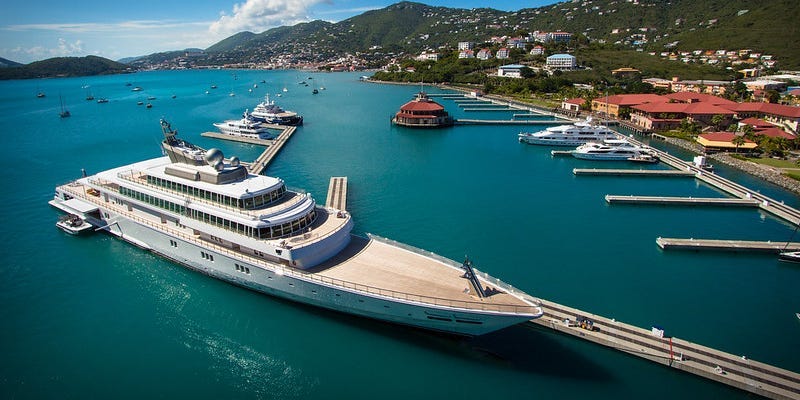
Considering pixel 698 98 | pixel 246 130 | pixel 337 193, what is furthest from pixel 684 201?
pixel 246 130

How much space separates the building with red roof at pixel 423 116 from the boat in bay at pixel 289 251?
48.3 m

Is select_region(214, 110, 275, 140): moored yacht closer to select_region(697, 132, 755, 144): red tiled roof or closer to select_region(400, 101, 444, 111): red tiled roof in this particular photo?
select_region(400, 101, 444, 111): red tiled roof

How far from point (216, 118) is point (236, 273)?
6604 centimetres

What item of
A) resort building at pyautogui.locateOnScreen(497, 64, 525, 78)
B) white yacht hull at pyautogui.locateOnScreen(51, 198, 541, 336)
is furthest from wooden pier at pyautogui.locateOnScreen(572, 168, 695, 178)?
resort building at pyautogui.locateOnScreen(497, 64, 525, 78)

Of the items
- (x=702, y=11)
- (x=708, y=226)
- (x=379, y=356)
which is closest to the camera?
(x=379, y=356)

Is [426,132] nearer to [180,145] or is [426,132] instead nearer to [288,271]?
[180,145]

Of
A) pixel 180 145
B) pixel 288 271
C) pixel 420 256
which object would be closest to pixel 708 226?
pixel 420 256

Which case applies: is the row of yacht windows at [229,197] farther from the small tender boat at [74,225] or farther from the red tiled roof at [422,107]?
the red tiled roof at [422,107]

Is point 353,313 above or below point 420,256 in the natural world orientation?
below

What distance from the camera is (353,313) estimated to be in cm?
1877

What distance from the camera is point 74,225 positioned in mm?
28281

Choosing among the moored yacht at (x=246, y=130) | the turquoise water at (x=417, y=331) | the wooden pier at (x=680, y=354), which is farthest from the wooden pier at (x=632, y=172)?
the moored yacht at (x=246, y=130)

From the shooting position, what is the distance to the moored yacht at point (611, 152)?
48250 mm

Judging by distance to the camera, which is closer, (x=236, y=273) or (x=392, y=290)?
(x=392, y=290)
